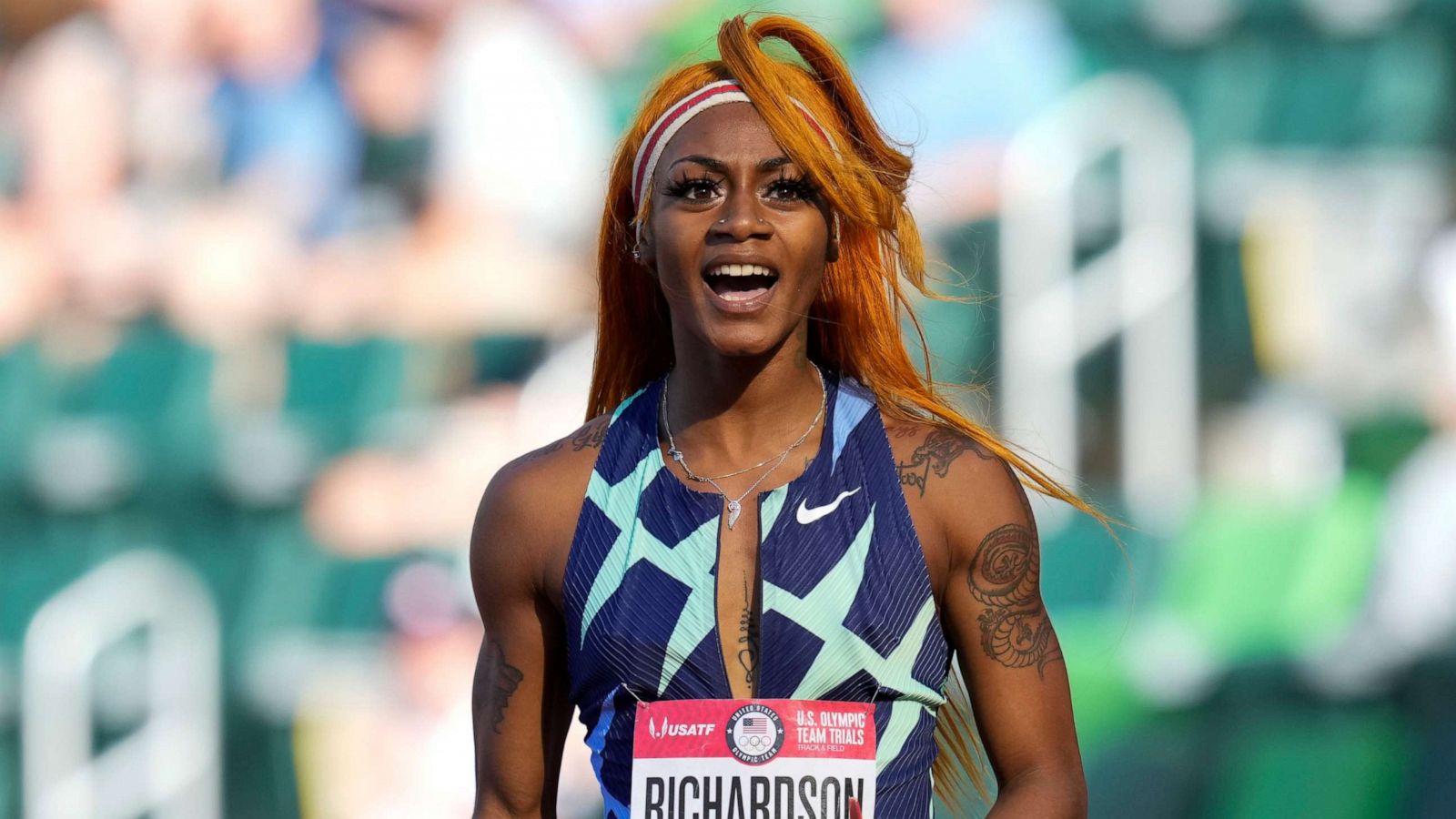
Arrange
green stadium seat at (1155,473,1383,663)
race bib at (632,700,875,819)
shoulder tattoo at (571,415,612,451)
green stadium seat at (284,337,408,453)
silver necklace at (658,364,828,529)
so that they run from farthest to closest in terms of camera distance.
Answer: green stadium seat at (284,337,408,453) < green stadium seat at (1155,473,1383,663) < shoulder tattoo at (571,415,612,451) < silver necklace at (658,364,828,529) < race bib at (632,700,875,819)

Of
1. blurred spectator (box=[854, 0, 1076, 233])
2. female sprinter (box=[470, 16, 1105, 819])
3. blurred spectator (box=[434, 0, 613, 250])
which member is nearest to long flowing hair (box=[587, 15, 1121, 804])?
female sprinter (box=[470, 16, 1105, 819])

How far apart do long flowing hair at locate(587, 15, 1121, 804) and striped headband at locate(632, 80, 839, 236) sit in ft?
0.06

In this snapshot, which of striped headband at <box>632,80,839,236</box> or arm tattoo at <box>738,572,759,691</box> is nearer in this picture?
arm tattoo at <box>738,572,759,691</box>

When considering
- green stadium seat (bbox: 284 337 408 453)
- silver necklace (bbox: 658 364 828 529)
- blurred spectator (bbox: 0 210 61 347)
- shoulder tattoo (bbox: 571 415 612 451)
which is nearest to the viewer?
silver necklace (bbox: 658 364 828 529)

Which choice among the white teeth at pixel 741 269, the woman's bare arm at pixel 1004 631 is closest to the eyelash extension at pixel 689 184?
the white teeth at pixel 741 269

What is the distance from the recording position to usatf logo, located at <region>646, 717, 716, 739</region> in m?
2.21

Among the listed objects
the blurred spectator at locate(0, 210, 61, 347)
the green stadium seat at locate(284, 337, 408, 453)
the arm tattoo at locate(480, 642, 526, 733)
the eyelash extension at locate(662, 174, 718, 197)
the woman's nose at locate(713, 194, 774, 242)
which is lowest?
the arm tattoo at locate(480, 642, 526, 733)

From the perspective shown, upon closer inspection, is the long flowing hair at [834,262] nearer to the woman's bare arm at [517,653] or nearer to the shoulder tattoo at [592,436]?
the shoulder tattoo at [592,436]

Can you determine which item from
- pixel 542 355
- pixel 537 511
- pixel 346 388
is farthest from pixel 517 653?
pixel 346 388

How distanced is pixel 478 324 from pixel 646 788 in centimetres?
325

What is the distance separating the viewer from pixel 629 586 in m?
2.32

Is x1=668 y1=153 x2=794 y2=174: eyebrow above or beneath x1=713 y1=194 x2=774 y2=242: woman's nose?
above

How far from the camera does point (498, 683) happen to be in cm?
247

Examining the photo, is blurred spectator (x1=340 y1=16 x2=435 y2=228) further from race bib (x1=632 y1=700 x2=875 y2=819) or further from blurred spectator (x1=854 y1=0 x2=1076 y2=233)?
race bib (x1=632 y1=700 x2=875 y2=819)
